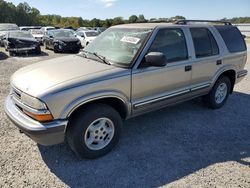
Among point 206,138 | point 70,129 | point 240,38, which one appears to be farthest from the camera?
point 240,38

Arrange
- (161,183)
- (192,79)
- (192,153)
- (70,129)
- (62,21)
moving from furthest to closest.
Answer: (62,21) → (192,79) → (192,153) → (70,129) → (161,183)

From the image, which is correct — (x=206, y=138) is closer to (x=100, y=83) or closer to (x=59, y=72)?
(x=100, y=83)

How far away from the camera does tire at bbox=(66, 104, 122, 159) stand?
10.2 feet

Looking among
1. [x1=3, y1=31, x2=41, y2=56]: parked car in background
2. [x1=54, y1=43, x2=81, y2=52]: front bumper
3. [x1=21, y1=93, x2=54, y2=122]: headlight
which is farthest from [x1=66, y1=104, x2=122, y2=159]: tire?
[x1=54, y1=43, x2=81, y2=52]: front bumper

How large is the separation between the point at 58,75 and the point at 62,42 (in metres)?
12.5

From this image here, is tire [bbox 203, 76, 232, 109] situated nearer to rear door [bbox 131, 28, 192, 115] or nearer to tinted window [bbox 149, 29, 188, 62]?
rear door [bbox 131, 28, 192, 115]

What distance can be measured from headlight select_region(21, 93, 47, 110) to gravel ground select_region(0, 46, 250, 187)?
2.99ft

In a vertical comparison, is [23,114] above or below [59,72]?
below

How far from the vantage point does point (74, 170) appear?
316 centimetres

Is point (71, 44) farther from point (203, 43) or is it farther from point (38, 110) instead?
point (38, 110)

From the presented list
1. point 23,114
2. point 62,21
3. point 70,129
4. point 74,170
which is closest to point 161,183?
point 74,170

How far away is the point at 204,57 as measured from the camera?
14.9ft

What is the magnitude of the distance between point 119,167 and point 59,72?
1.56 m

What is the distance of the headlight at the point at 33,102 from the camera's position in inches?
111
